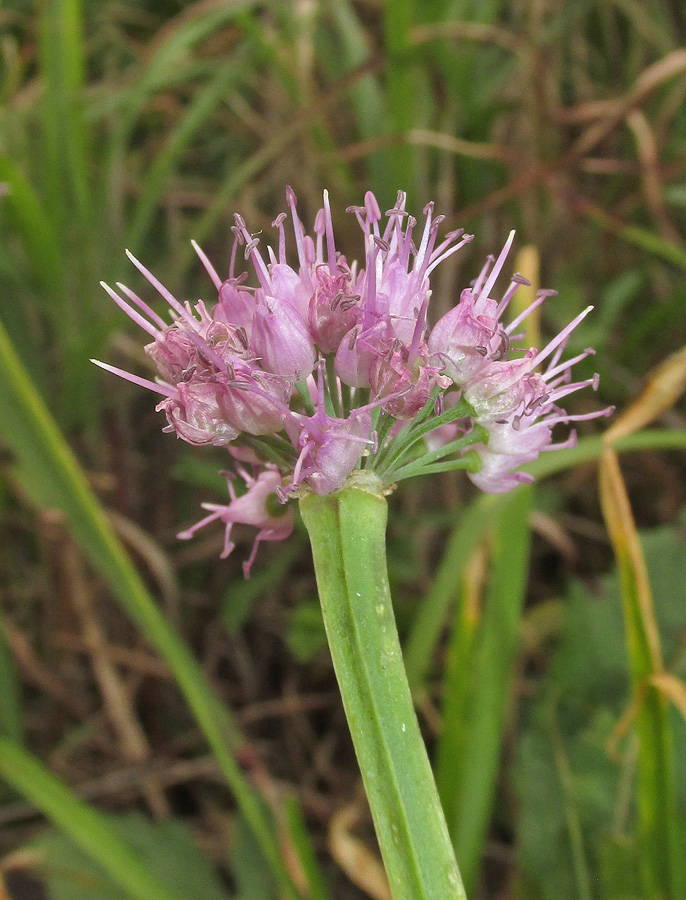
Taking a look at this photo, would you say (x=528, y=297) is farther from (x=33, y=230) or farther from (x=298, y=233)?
(x=33, y=230)

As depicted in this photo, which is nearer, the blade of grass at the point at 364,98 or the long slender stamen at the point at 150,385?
the long slender stamen at the point at 150,385

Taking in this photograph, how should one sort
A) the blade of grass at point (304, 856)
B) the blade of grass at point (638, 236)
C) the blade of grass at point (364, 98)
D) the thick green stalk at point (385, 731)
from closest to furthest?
the thick green stalk at point (385, 731) < the blade of grass at point (304, 856) < the blade of grass at point (638, 236) < the blade of grass at point (364, 98)

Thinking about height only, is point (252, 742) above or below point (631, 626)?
below

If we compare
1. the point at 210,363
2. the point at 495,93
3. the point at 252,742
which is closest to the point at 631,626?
the point at 210,363

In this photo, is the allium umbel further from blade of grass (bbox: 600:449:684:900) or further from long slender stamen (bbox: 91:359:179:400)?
blade of grass (bbox: 600:449:684:900)

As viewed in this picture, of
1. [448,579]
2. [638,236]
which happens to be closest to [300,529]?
[448,579]

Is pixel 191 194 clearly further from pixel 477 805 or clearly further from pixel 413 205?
pixel 477 805

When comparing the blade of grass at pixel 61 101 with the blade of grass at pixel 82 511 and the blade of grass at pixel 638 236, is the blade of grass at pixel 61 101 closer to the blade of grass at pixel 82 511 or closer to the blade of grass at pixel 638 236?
the blade of grass at pixel 82 511

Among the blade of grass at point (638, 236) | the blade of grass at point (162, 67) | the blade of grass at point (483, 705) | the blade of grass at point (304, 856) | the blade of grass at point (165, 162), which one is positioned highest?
the blade of grass at point (162, 67)

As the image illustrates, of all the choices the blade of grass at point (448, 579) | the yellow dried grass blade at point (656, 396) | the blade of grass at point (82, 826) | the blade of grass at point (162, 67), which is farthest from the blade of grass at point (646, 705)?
the blade of grass at point (162, 67)
